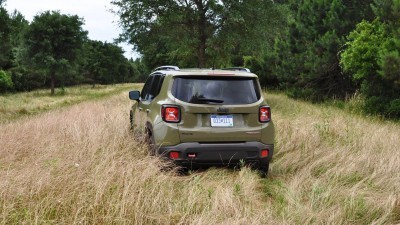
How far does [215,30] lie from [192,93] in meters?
15.2

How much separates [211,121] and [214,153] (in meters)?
0.47

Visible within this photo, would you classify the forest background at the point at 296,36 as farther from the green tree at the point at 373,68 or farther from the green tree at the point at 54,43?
the green tree at the point at 54,43

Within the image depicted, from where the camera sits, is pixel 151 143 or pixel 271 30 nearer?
pixel 151 143

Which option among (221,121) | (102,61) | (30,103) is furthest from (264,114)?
(102,61)

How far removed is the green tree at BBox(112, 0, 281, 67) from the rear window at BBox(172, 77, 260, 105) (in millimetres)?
13727

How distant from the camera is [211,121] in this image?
216 inches

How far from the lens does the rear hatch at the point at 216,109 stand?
5438 mm

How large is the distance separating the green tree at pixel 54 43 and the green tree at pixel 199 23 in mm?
14921

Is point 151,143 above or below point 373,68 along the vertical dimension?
below

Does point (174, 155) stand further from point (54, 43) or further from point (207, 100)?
point (54, 43)


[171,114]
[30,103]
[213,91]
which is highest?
[213,91]

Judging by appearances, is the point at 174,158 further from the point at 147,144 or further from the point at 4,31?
the point at 4,31

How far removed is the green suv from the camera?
542 cm

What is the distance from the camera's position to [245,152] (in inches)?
220
